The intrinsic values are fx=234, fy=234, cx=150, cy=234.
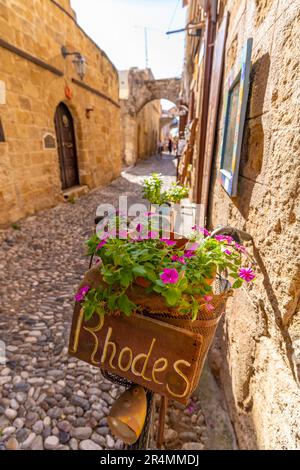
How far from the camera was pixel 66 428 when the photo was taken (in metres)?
1.43

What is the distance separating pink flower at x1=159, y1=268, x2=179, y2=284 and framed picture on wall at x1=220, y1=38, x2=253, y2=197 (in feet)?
3.15

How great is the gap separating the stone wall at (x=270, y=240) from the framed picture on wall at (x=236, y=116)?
1.8 inches

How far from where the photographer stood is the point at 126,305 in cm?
71

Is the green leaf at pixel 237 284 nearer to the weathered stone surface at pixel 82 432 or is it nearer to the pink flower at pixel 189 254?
the pink flower at pixel 189 254

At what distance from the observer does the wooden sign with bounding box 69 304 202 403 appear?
2.33ft

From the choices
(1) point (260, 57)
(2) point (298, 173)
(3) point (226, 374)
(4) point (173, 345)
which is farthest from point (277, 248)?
(3) point (226, 374)

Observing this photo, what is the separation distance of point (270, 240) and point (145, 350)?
70cm

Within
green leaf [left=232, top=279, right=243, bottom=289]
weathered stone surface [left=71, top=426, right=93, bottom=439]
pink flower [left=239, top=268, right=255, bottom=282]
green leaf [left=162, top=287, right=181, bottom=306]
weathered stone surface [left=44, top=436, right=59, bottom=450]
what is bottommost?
weathered stone surface [left=71, top=426, right=93, bottom=439]

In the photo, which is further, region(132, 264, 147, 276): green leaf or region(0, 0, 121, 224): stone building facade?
region(0, 0, 121, 224): stone building facade

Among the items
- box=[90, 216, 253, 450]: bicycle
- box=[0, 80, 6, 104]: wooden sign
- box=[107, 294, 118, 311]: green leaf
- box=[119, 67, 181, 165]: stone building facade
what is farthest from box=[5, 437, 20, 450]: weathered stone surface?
box=[119, 67, 181, 165]: stone building facade

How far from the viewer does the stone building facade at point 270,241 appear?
831 millimetres

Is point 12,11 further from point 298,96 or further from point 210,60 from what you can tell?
point 298,96

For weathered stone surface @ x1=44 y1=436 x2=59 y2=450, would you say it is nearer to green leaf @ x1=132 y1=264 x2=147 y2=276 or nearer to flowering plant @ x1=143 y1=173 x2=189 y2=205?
green leaf @ x1=132 y1=264 x2=147 y2=276

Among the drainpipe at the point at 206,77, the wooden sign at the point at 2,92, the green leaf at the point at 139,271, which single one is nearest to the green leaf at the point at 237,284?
the green leaf at the point at 139,271
